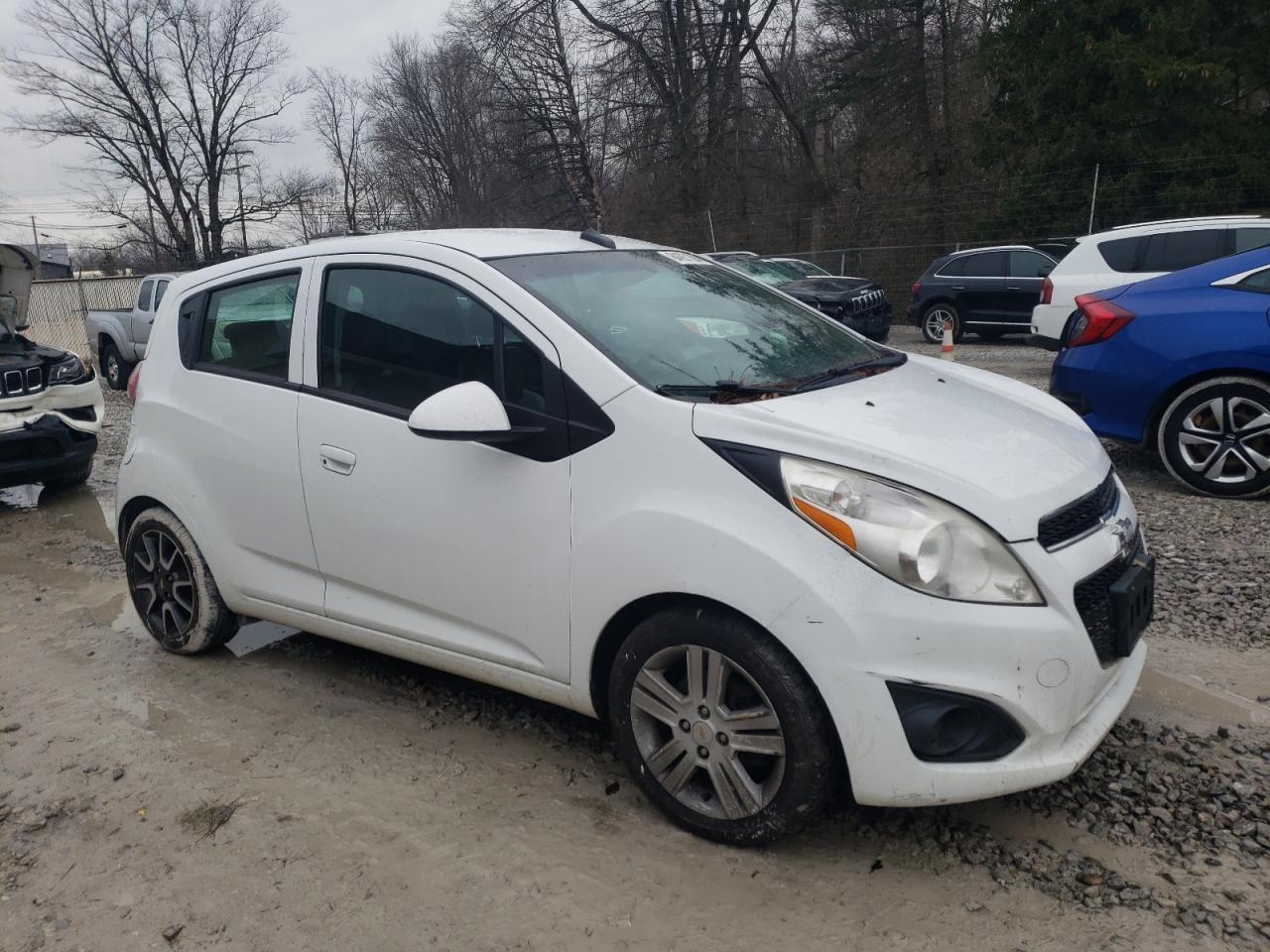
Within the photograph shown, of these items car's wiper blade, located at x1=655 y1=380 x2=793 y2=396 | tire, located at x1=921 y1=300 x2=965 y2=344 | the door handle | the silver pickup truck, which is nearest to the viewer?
car's wiper blade, located at x1=655 y1=380 x2=793 y2=396

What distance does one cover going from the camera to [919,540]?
243 cm

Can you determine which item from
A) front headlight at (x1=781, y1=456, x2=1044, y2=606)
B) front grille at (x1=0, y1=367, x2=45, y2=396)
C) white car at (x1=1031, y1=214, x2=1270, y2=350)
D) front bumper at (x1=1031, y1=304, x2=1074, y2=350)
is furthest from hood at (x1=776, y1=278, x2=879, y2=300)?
front headlight at (x1=781, y1=456, x2=1044, y2=606)

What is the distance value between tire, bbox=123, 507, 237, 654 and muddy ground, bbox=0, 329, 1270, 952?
23 cm

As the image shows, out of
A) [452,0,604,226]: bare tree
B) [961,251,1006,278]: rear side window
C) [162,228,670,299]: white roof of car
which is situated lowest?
[961,251,1006,278]: rear side window

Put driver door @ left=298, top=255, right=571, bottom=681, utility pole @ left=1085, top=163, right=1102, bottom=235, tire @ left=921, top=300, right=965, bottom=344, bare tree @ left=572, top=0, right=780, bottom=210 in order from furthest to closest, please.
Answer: bare tree @ left=572, top=0, right=780, bottom=210 < utility pole @ left=1085, top=163, right=1102, bottom=235 < tire @ left=921, top=300, right=965, bottom=344 < driver door @ left=298, top=255, right=571, bottom=681

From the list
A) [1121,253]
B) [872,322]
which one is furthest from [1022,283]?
[1121,253]

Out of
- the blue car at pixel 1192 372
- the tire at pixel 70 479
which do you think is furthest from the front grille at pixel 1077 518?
the tire at pixel 70 479

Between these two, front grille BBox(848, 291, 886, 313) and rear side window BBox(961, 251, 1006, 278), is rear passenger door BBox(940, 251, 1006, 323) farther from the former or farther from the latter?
front grille BBox(848, 291, 886, 313)

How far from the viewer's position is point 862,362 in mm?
3480

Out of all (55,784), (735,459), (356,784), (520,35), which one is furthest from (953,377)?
(520,35)

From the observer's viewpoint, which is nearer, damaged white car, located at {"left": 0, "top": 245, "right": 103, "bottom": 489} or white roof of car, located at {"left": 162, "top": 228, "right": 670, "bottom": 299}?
white roof of car, located at {"left": 162, "top": 228, "right": 670, "bottom": 299}

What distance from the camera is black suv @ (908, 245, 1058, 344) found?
15.9 metres

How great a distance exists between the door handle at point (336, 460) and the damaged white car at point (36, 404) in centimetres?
507

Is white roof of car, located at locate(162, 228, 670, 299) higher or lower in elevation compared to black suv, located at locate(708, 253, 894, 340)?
higher
